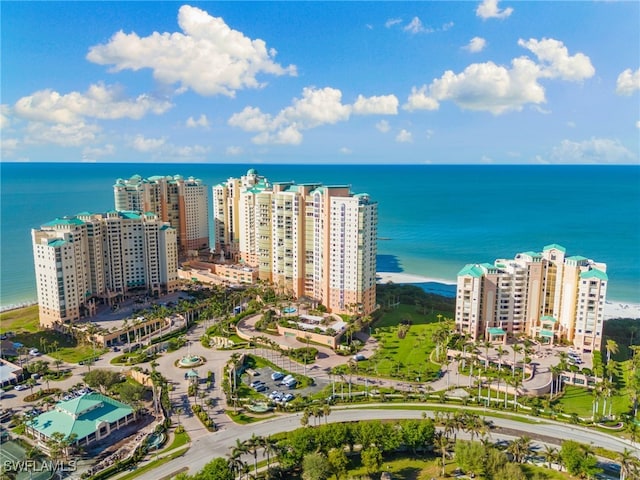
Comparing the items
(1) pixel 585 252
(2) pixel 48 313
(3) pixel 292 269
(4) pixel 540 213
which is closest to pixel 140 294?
(2) pixel 48 313

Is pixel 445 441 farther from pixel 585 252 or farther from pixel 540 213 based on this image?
pixel 540 213

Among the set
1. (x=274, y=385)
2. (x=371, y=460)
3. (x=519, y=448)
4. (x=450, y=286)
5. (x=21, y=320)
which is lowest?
(x=450, y=286)

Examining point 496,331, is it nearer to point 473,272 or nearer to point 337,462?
point 473,272

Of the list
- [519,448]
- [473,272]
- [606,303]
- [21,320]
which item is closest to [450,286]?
[606,303]

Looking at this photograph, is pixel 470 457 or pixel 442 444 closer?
pixel 470 457

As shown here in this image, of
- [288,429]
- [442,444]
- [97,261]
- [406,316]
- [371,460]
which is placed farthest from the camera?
[97,261]

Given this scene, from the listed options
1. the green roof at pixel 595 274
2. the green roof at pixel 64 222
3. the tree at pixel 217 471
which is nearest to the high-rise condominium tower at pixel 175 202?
the green roof at pixel 64 222

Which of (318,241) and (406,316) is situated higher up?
(318,241)
